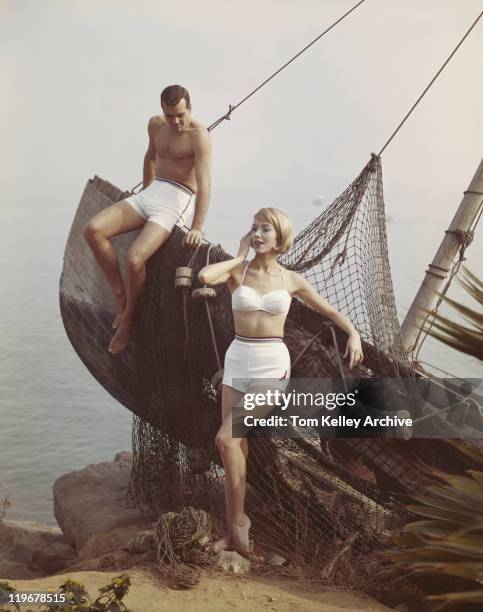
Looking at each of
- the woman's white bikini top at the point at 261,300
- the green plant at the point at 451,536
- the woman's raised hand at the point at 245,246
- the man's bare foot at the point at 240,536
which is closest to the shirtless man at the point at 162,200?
the woman's raised hand at the point at 245,246

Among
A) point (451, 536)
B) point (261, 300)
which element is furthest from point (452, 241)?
point (451, 536)

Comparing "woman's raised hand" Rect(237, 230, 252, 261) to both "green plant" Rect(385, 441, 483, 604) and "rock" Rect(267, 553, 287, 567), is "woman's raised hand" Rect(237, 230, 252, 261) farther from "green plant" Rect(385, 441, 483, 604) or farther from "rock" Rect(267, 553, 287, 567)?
A: "rock" Rect(267, 553, 287, 567)

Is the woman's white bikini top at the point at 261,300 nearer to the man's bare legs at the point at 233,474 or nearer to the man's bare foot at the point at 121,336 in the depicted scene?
the man's bare legs at the point at 233,474

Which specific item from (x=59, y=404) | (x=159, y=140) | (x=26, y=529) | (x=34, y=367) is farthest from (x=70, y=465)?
(x=159, y=140)

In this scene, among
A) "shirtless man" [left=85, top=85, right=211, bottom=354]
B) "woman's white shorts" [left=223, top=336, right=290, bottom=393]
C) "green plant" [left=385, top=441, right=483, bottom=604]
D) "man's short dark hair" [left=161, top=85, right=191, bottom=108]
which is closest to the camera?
"green plant" [left=385, top=441, right=483, bottom=604]

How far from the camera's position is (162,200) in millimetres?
4871

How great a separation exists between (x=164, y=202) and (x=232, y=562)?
2.23 metres

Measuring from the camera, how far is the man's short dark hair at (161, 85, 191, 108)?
448cm

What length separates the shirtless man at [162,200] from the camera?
467 cm

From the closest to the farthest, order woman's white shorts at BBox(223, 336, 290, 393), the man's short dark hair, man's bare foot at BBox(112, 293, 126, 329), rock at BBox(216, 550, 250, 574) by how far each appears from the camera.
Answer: woman's white shorts at BBox(223, 336, 290, 393) < rock at BBox(216, 550, 250, 574) < the man's short dark hair < man's bare foot at BBox(112, 293, 126, 329)

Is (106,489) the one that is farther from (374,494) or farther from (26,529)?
(374,494)

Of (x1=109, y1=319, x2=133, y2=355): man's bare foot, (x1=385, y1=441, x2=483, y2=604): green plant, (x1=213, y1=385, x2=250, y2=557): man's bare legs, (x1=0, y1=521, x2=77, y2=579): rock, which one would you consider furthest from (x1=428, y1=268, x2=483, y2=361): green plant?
(x1=0, y1=521, x2=77, y2=579): rock

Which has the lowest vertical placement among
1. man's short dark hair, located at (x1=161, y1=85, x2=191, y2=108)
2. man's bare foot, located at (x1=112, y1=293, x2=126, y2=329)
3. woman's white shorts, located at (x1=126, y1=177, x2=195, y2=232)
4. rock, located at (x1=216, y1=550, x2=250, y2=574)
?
rock, located at (x1=216, y1=550, x2=250, y2=574)

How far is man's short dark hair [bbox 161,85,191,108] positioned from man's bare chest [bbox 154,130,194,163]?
254mm
